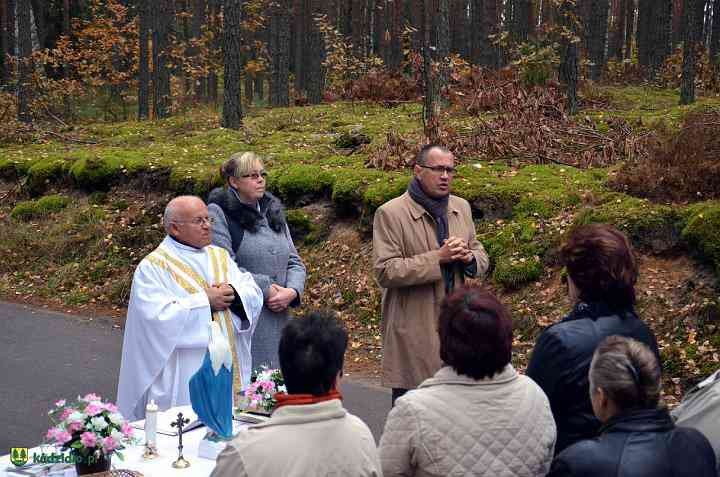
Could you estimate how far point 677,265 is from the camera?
979cm

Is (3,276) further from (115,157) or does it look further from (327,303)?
(327,303)

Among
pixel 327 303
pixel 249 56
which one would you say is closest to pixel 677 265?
pixel 327 303

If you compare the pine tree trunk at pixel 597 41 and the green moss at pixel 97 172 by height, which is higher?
the pine tree trunk at pixel 597 41

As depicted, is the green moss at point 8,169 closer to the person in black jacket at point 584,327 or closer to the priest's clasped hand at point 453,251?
the priest's clasped hand at point 453,251

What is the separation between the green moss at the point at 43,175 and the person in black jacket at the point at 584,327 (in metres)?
14.9

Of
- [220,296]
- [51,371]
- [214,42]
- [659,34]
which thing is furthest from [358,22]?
[220,296]

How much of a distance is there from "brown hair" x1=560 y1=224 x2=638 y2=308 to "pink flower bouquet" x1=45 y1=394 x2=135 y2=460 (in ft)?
7.33

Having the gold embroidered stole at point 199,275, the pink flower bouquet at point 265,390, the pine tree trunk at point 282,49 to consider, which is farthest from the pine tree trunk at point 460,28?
the pink flower bouquet at point 265,390

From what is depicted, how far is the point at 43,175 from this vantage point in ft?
58.0

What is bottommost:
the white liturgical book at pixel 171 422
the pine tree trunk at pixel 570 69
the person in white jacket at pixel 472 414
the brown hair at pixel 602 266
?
the white liturgical book at pixel 171 422

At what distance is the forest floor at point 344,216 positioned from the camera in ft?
32.0

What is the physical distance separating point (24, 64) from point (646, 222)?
19880 mm

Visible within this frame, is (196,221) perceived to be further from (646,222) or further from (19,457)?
(646,222)

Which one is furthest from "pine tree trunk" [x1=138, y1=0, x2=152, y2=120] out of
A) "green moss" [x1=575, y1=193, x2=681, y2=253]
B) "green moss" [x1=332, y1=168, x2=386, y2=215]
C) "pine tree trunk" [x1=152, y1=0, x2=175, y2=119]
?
"green moss" [x1=575, y1=193, x2=681, y2=253]
